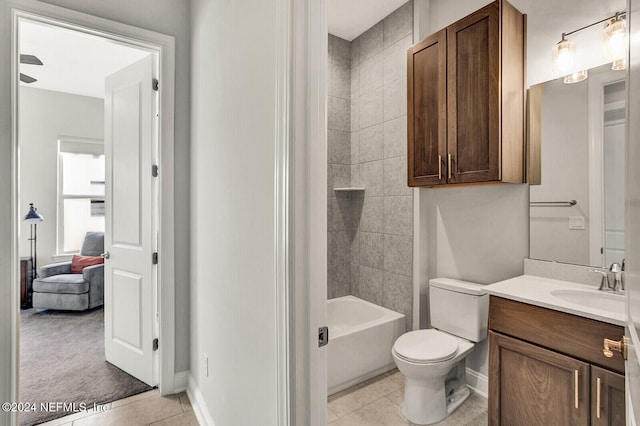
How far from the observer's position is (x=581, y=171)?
1760 millimetres

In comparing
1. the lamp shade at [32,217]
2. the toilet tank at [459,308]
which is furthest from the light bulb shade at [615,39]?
the lamp shade at [32,217]

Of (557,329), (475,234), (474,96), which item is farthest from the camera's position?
(475,234)

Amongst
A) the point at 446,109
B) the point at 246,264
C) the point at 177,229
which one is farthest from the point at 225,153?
the point at 446,109

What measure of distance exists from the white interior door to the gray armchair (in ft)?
5.69

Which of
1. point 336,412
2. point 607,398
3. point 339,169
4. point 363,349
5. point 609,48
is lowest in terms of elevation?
point 336,412

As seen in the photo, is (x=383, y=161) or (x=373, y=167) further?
(x=373, y=167)

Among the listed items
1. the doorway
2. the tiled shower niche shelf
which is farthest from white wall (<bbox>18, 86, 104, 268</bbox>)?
the tiled shower niche shelf

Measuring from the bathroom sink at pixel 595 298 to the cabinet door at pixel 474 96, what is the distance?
695 mm

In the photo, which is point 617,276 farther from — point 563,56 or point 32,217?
point 32,217

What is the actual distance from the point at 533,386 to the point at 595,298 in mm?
535

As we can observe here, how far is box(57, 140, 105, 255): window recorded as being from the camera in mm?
4738

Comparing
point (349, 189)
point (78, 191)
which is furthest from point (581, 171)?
point (78, 191)

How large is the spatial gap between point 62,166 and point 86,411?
405 centimetres

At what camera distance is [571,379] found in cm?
135
